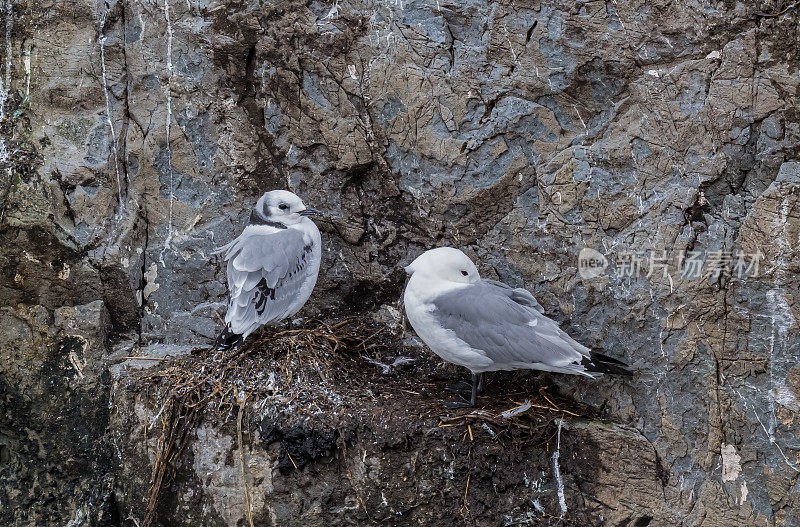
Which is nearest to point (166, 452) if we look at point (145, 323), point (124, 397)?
point (124, 397)

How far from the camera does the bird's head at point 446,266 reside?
3.99 metres

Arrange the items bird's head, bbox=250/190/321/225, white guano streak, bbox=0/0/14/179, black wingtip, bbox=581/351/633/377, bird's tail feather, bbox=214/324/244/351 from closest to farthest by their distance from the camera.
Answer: black wingtip, bbox=581/351/633/377
bird's tail feather, bbox=214/324/244/351
bird's head, bbox=250/190/321/225
white guano streak, bbox=0/0/14/179

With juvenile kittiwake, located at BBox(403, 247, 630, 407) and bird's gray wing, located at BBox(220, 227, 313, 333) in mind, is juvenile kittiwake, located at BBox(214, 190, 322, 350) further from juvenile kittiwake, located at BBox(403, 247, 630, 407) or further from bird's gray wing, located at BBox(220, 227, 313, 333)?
juvenile kittiwake, located at BBox(403, 247, 630, 407)

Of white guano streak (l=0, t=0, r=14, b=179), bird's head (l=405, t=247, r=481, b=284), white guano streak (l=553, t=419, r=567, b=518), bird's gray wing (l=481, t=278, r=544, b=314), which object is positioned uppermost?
white guano streak (l=0, t=0, r=14, b=179)

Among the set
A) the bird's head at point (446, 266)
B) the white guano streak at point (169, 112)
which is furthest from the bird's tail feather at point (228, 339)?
the bird's head at point (446, 266)

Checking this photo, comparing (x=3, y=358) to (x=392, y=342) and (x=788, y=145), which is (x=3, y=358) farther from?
(x=788, y=145)

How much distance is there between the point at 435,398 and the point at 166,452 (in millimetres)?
1476

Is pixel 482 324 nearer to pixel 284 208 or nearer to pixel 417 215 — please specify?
pixel 417 215

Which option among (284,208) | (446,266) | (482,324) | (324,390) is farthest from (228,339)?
(482,324)

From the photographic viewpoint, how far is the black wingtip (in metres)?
3.73

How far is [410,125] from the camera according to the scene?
4418 mm

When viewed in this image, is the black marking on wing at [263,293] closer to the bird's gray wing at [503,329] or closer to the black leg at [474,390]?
the bird's gray wing at [503,329]

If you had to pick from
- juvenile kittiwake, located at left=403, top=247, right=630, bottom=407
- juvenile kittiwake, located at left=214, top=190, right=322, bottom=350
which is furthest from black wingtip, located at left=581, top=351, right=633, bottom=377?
juvenile kittiwake, located at left=214, top=190, right=322, bottom=350

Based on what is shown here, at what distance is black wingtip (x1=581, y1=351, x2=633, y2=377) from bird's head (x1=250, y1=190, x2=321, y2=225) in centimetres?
172
